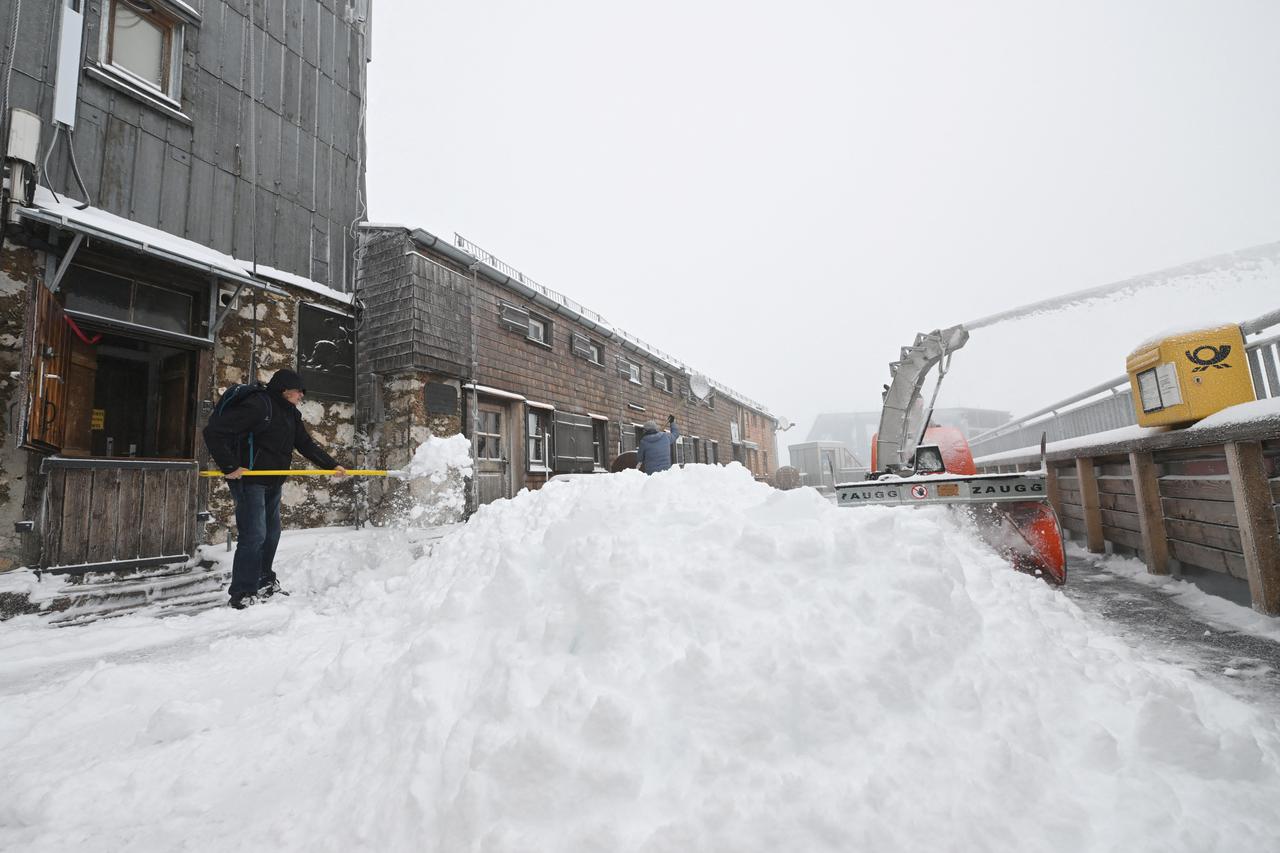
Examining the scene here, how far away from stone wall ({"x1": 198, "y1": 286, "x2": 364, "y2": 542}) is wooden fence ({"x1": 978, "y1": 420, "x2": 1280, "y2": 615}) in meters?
8.73

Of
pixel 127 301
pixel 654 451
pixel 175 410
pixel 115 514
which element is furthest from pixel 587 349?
pixel 115 514

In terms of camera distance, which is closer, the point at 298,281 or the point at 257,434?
the point at 257,434

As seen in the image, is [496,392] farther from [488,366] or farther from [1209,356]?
[1209,356]

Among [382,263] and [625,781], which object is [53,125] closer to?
[382,263]

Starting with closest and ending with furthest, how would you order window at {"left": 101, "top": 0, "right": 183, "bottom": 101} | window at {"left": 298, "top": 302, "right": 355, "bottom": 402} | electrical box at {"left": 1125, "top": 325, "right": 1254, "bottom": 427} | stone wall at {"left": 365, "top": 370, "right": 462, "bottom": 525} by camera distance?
electrical box at {"left": 1125, "top": 325, "right": 1254, "bottom": 427}
window at {"left": 101, "top": 0, "right": 183, "bottom": 101}
window at {"left": 298, "top": 302, "right": 355, "bottom": 402}
stone wall at {"left": 365, "top": 370, "right": 462, "bottom": 525}

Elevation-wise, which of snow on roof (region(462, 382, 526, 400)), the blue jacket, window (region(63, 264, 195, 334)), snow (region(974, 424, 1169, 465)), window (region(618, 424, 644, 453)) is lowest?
snow (region(974, 424, 1169, 465))

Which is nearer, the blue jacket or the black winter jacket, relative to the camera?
the black winter jacket

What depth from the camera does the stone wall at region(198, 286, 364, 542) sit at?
6.26 metres

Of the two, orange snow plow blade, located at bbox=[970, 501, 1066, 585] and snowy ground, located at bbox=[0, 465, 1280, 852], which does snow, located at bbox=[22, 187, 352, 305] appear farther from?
orange snow plow blade, located at bbox=[970, 501, 1066, 585]

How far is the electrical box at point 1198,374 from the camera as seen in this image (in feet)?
11.6

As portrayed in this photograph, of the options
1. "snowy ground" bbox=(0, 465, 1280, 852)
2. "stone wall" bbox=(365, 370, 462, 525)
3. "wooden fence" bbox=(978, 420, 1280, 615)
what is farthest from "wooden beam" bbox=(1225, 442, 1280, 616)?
"stone wall" bbox=(365, 370, 462, 525)

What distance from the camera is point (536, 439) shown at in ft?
34.1

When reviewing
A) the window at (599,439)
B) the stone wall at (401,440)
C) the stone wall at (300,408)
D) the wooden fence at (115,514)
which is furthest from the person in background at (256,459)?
the window at (599,439)

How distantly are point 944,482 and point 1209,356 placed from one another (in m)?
1.87
